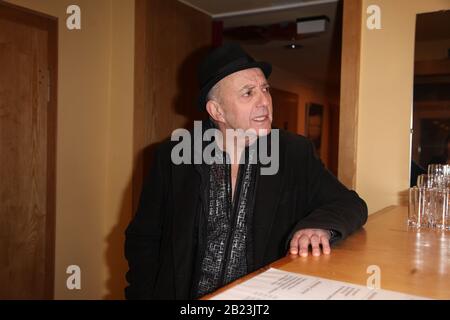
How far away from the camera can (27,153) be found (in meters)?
1.98

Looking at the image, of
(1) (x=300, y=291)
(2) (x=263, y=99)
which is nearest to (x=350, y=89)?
(2) (x=263, y=99)

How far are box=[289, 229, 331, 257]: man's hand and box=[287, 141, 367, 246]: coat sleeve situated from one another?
1 cm

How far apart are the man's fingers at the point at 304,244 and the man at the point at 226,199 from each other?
0.24m

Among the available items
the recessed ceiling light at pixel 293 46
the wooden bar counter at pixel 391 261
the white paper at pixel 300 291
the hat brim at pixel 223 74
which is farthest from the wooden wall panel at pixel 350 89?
the recessed ceiling light at pixel 293 46

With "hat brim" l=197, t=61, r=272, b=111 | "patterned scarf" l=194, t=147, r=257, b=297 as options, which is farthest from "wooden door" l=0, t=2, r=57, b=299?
"patterned scarf" l=194, t=147, r=257, b=297

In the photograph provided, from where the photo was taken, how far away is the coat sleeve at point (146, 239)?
1.36 meters

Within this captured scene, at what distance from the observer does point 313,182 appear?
1302 millimetres

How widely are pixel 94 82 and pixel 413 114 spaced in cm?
170

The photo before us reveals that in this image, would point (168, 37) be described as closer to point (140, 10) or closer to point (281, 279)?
point (140, 10)

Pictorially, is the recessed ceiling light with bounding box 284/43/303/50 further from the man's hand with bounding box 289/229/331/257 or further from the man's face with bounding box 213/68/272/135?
the man's hand with bounding box 289/229/331/257

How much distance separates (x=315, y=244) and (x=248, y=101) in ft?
1.85

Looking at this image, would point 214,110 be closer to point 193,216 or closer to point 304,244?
point 193,216

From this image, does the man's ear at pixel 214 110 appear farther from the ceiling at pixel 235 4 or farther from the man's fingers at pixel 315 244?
the ceiling at pixel 235 4

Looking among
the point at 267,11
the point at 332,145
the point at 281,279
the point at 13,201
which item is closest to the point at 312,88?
the point at 332,145
